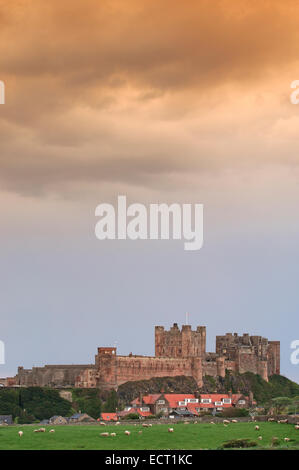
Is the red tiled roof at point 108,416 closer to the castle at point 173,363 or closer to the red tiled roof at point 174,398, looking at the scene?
the red tiled roof at point 174,398

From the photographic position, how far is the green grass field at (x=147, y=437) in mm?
81188

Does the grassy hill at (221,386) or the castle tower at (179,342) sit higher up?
the castle tower at (179,342)

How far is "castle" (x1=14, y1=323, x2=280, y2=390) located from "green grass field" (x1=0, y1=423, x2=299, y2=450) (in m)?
52.3

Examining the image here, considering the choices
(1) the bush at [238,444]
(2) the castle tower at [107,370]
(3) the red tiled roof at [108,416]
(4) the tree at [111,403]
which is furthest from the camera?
(2) the castle tower at [107,370]

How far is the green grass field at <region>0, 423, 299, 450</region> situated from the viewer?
81.2 metres

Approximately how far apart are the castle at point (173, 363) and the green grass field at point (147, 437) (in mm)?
52298

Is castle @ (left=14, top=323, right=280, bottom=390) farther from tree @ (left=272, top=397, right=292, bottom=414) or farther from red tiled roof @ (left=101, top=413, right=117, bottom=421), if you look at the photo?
tree @ (left=272, top=397, right=292, bottom=414)

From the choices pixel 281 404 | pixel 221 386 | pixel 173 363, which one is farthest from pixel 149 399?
pixel 221 386

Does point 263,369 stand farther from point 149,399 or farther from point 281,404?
point 149,399

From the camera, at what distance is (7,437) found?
8919 cm

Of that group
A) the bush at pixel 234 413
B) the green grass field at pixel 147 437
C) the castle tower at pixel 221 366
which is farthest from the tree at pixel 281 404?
the green grass field at pixel 147 437

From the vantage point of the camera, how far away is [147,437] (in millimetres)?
89375

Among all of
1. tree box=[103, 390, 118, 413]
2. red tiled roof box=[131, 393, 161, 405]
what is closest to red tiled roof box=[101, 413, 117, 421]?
tree box=[103, 390, 118, 413]
